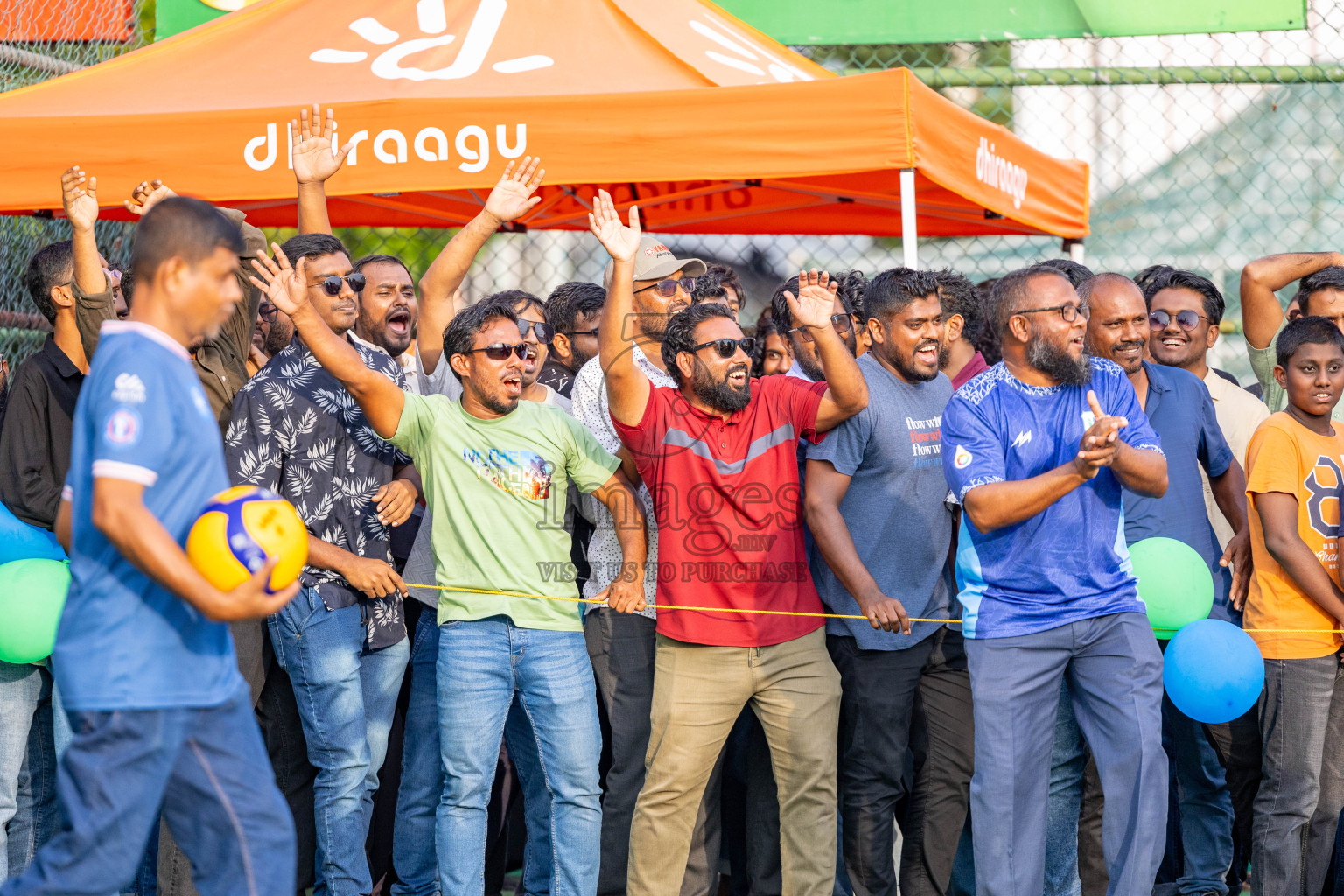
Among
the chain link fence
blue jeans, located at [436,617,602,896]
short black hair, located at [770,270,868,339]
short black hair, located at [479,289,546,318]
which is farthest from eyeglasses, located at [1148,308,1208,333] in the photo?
the chain link fence

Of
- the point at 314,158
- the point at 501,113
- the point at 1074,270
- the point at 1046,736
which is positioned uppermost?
the point at 501,113

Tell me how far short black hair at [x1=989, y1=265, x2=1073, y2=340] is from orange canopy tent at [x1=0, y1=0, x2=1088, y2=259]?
106 cm

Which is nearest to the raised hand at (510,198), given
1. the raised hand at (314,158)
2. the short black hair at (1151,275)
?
the raised hand at (314,158)

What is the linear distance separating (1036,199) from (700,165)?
2.38m

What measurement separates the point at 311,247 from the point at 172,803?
2386 millimetres

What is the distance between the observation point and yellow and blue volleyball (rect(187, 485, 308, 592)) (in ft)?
9.48

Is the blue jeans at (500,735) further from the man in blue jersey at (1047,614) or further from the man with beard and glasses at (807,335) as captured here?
the man with beard and glasses at (807,335)

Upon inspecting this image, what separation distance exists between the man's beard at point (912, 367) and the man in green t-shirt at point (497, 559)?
41.1 inches

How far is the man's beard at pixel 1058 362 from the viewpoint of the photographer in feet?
13.3

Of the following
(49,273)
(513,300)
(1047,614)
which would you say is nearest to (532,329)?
(513,300)

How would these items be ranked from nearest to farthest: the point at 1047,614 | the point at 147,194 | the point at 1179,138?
1. the point at 1047,614
2. the point at 147,194
3. the point at 1179,138

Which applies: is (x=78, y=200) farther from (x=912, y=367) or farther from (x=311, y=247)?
(x=912, y=367)

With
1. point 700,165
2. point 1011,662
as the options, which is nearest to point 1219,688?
point 1011,662

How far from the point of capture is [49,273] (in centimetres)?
484
